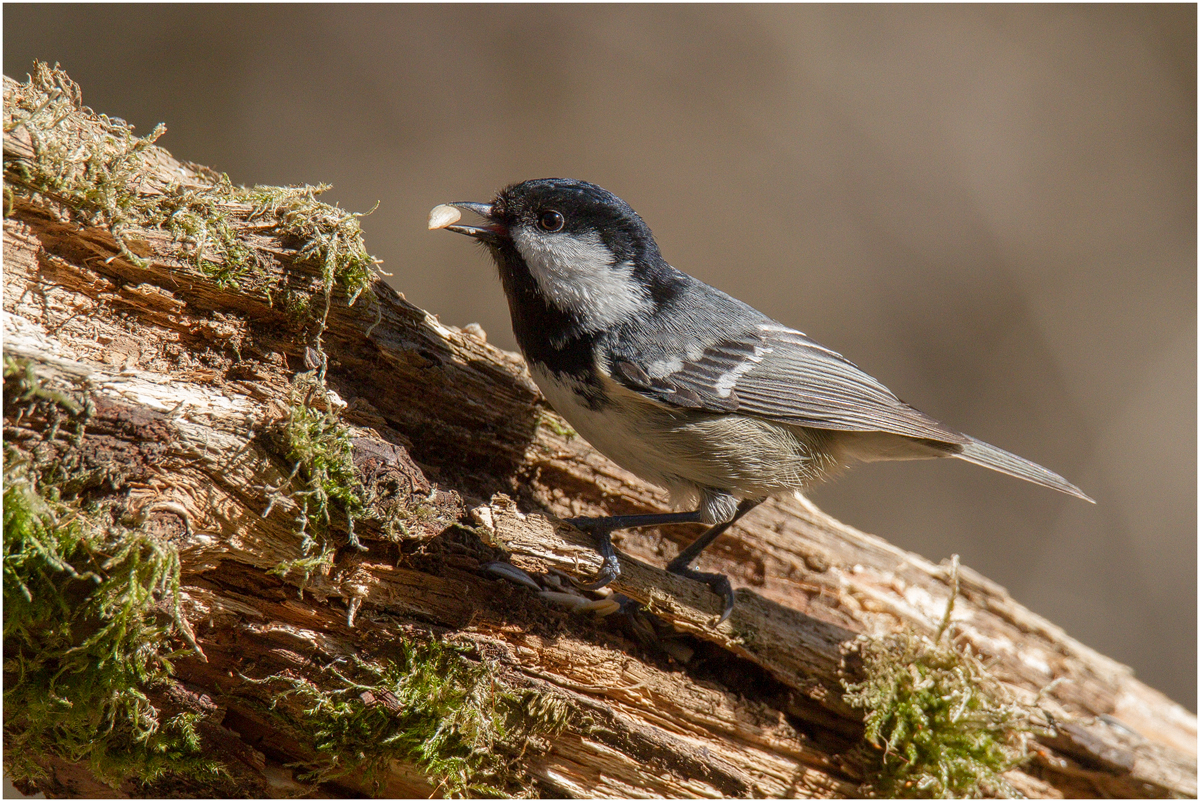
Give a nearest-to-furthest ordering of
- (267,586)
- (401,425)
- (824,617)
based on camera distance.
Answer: (267,586)
(401,425)
(824,617)

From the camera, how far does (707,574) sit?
250 cm

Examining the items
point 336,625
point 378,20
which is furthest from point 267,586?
point 378,20

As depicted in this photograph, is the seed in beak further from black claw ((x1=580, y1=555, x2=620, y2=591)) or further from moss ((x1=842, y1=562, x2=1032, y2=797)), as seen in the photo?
moss ((x1=842, y1=562, x2=1032, y2=797))

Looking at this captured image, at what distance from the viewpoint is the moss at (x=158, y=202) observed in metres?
1.75

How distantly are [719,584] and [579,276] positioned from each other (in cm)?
116

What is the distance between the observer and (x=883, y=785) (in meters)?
2.50

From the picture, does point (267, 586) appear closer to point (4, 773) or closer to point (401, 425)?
point (401, 425)

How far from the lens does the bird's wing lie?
239cm

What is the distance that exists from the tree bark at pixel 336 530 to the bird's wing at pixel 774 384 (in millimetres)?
540

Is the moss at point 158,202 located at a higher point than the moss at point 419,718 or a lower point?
higher

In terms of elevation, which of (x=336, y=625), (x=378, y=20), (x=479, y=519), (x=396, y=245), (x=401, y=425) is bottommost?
(x=336, y=625)

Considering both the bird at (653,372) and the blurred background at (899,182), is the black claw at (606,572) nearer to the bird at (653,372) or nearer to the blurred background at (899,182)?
the bird at (653,372)

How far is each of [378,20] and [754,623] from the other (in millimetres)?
5731

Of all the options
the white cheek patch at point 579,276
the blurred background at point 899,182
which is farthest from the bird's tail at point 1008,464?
the blurred background at point 899,182
